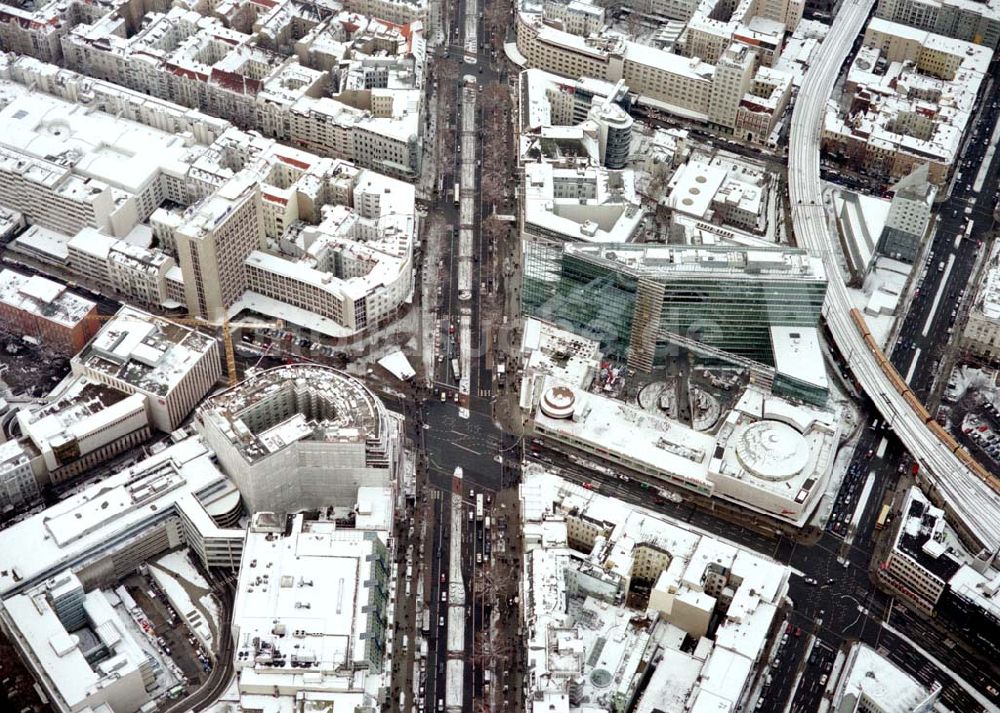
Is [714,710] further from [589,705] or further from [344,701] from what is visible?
[344,701]

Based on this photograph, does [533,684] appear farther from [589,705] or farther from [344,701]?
[344,701]

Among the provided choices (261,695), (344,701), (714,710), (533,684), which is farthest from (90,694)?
(714,710)

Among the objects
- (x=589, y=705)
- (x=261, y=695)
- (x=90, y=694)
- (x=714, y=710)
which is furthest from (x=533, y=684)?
(x=90, y=694)

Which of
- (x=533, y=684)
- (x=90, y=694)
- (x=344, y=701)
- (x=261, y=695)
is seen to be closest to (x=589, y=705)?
(x=533, y=684)

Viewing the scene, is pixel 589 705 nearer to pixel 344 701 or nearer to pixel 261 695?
pixel 344 701

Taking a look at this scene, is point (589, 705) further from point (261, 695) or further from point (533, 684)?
point (261, 695)
